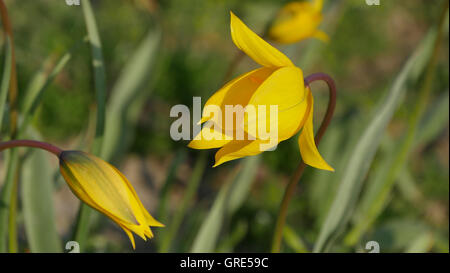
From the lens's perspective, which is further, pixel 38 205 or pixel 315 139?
pixel 38 205

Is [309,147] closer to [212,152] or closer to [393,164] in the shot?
[393,164]

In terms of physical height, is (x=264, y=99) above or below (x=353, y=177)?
above

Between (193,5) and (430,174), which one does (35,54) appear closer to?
(193,5)

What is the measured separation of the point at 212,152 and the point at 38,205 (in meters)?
0.89

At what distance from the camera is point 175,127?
1.75 meters

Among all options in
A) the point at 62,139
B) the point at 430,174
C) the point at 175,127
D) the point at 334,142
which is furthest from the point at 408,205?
the point at 62,139

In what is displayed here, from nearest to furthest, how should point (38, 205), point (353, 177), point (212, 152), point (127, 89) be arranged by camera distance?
point (353, 177), point (38, 205), point (127, 89), point (212, 152)

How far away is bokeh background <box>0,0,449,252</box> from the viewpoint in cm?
119

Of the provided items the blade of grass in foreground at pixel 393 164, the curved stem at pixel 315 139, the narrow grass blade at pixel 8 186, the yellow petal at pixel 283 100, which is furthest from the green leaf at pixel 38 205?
the blade of grass in foreground at pixel 393 164

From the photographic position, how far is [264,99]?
0.65 metres

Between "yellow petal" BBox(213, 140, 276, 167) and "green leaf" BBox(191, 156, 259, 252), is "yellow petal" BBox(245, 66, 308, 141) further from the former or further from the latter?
"green leaf" BBox(191, 156, 259, 252)

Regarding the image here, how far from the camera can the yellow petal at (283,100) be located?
647 millimetres

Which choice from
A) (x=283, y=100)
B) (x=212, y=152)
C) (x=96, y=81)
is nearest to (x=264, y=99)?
(x=283, y=100)

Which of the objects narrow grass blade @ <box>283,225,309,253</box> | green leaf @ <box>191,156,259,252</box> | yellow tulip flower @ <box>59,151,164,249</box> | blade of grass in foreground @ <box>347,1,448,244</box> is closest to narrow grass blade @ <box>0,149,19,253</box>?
yellow tulip flower @ <box>59,151,164,249</box>
